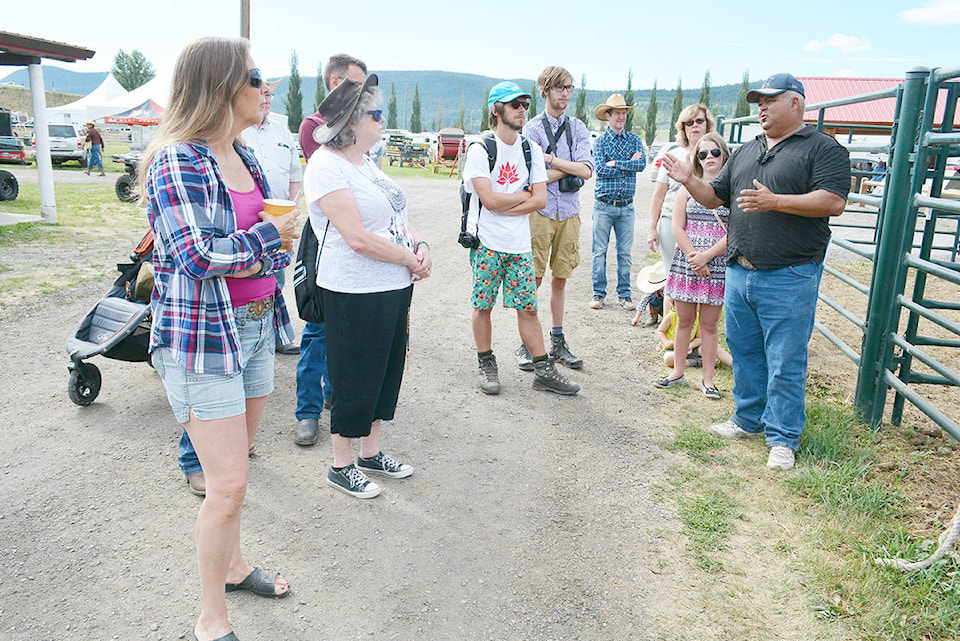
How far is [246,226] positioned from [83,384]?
274 cm

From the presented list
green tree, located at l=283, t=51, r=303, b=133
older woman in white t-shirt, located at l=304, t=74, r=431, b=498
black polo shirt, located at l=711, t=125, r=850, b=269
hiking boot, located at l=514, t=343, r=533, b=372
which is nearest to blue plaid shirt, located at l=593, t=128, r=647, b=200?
hiking boot, located at l=514, t=343, r=533, b=372

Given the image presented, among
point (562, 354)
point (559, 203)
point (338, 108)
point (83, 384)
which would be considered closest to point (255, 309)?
point (338, 108)

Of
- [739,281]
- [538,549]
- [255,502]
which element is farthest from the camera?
[739,281]

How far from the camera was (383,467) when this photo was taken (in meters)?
3.81

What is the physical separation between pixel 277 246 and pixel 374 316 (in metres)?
0.98

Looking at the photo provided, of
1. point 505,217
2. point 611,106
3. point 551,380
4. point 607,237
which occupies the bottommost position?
point 551,380

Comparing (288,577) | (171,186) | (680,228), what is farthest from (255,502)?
(680,228)

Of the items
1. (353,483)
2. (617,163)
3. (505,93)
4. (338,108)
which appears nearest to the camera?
(338,108)

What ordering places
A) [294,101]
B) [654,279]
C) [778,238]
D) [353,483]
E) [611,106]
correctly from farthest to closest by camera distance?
[294,101] → [611,106] → [654,279] → [778,238] → [353,483]

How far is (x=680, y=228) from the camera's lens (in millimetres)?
5039

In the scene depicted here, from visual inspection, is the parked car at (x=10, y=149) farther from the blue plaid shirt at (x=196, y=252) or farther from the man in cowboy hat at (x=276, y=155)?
the blue plaid shirt at (x=196, y=252)

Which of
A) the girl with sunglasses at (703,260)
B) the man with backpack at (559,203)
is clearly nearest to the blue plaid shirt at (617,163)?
the man with backpack at (559,203)

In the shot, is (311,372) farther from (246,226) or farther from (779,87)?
(779,87)

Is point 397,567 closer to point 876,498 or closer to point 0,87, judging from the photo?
point 876,498
